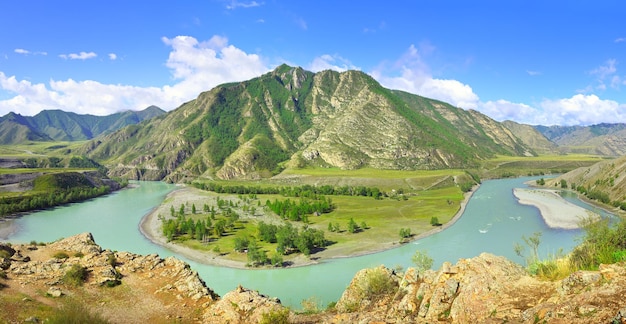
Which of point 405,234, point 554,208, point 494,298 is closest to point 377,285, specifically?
point 494,298

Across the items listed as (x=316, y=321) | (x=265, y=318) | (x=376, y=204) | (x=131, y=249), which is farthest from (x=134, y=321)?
(x=376, y=204)

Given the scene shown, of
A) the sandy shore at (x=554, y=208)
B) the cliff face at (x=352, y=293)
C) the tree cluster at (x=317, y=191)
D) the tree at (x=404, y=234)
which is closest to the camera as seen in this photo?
the cliff face at (x=352, y=293)

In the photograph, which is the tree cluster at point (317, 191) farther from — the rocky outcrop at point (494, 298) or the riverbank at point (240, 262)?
the rocky outcrop at point (494, 298)

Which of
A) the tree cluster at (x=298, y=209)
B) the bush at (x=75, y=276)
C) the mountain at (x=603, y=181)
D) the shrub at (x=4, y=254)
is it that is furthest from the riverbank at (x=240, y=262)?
the mountain at (x=603, y=181)

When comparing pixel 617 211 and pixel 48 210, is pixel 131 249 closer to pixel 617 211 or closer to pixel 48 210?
pixel 48 210

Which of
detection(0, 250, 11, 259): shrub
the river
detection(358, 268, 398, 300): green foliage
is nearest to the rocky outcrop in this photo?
detection(358, 268, 398, 300): green foliage

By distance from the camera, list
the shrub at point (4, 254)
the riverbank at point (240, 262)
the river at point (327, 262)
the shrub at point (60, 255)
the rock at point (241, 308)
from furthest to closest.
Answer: the riverbank at point (240, 262), the river at point (327, 262), the shrub at point (60, 255), the shrub at point (4, 254), the rock at point (241, 308)
